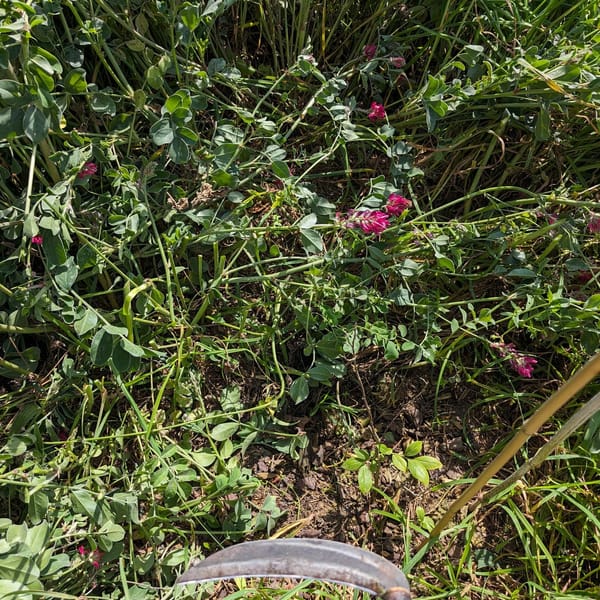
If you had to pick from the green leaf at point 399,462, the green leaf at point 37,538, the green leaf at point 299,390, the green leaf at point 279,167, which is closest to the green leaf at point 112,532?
the green leaf at point 37,538

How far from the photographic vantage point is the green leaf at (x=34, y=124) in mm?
1092

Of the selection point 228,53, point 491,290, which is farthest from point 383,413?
point 228,53

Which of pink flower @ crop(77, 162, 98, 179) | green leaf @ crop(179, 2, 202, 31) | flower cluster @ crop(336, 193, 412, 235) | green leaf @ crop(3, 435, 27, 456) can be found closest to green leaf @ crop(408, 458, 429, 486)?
flower cluster @ crop(336, 193, 412, 235)

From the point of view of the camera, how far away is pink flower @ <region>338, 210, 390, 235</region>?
57.1 inches

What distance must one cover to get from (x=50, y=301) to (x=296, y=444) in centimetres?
69

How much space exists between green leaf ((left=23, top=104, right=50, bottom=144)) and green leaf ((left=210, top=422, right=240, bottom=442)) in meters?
0.76

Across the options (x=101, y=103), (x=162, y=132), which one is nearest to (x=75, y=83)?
(x=101, y=103)

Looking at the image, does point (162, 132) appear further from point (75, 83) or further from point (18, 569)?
point (18, 569)

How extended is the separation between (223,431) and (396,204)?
2.32 ft

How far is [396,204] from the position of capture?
4.95ft

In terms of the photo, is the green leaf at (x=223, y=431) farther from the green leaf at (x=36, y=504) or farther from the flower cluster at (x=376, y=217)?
the flower cluster at (x=376, y=217)

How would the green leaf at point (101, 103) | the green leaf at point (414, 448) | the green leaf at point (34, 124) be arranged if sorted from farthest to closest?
the green leaf at point (414, 448) → the green leaf at point (101, 103) → the green leaf at point (34, 124)

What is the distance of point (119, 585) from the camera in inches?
55.1

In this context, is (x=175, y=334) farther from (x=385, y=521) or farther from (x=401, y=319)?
(x=385, y=521)
